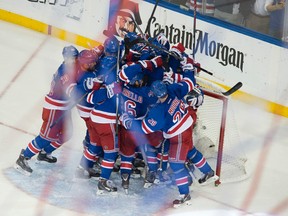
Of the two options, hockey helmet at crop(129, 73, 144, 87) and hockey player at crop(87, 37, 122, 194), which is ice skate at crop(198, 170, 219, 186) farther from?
hockey helmet at crop(129, 73, 144, 87)

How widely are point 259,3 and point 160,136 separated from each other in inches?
77.2

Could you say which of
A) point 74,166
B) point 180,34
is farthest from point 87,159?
point 180,34

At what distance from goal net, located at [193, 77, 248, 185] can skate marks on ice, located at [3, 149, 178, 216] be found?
0.46 meters

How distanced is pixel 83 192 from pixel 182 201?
685 mm

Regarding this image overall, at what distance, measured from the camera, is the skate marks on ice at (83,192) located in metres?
6.95

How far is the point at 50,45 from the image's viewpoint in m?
9.56

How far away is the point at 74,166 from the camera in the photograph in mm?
7484

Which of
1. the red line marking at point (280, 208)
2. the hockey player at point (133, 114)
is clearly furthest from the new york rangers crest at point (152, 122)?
the red line marking at point (280, 208)

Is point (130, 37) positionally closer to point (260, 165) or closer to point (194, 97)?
point (194, 97)

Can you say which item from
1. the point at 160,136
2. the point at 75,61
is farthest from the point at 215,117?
the point at 75,61

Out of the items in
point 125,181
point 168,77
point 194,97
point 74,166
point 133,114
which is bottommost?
point 74,166

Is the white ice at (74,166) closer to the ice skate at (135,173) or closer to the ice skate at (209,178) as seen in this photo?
the ice skate at (209,178)

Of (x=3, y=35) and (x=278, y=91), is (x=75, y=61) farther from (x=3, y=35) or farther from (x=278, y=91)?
(x=3, y=35)

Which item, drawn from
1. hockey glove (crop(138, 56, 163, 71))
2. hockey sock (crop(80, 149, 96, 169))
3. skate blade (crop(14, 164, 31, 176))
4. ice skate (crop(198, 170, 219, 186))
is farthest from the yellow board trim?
skate blade (crop(14, 164, 31, 176))
